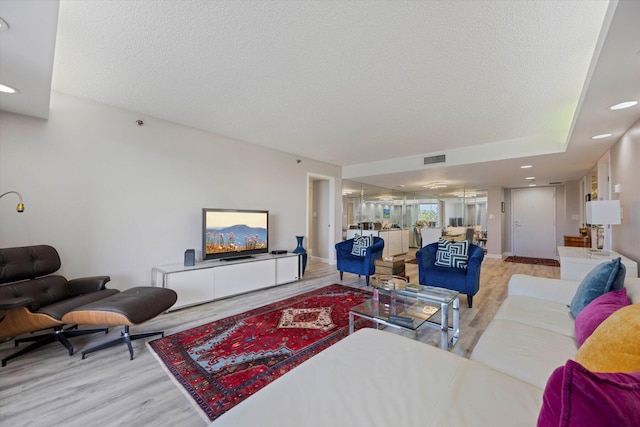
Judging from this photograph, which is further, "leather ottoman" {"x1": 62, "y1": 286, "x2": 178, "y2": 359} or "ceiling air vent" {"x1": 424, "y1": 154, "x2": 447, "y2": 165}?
"ceiling air vent" {"x1": 424, "y1": 154, "x2": 447, "y2": 165}

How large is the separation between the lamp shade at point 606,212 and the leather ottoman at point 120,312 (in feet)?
16.1

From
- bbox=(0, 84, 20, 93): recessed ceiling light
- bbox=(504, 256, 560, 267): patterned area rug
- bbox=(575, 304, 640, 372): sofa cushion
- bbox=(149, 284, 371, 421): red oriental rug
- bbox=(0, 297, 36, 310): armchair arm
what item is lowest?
bbox=(149, 284, 371, 421): red oriental rug

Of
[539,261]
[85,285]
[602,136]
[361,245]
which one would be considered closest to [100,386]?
[85,285]

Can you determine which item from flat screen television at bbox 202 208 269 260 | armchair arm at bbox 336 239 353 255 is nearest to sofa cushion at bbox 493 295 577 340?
armchair arm at bbox 336 239 353 255

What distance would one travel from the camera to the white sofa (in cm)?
94

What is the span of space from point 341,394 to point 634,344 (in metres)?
1.08

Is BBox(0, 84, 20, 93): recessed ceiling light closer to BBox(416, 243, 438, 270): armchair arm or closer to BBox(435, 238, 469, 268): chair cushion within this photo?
BBox(416, 243, 438, 270): armchair arm

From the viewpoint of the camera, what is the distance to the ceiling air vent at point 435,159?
198 inches

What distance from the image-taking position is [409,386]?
3.66 ft

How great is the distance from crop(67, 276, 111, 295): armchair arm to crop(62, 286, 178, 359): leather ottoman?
38cm

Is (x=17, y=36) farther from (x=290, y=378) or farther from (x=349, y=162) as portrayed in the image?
(x=349, y=162)

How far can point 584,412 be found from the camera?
22.5 inches

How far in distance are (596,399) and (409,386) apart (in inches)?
26.8

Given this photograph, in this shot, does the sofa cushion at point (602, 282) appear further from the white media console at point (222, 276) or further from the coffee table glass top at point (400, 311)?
the white media console at point (222, 276)
